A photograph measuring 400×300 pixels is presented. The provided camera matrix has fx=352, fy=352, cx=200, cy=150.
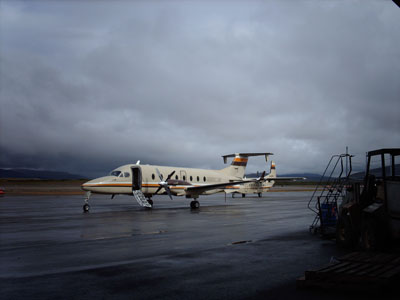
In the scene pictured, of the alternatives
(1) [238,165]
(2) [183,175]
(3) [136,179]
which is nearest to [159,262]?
(3) [136,179]

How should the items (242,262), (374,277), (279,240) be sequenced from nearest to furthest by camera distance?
1. (374,277)
2. (242,262)
3. (279,240)

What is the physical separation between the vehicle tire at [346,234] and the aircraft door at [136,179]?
19149mm

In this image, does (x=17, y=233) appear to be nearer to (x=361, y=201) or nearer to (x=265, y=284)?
(x=265, y=284)

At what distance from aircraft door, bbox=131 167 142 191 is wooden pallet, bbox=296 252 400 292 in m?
22.0

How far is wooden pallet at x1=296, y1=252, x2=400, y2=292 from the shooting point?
18.5 ft

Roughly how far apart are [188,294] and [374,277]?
3043mm

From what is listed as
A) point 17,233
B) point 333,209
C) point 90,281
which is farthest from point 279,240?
point 17,233

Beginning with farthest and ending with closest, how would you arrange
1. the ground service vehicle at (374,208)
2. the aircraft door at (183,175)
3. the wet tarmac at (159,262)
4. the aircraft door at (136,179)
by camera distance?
the aircraft door at (183,175) → the aircraft door at (136,179) → the ground service vehicle at (374,208) → the wet tarmac at (159,262)

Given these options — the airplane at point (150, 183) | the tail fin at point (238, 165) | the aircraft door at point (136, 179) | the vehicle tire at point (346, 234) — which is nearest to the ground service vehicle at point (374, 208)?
the vehicle tire at point (346, 234)

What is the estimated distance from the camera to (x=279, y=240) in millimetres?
11469

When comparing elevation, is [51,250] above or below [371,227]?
below

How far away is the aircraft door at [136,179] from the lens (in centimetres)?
2748

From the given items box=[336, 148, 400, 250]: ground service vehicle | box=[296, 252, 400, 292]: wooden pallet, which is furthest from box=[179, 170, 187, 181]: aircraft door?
box=[296, 252, 400, 292]: wooden pallet

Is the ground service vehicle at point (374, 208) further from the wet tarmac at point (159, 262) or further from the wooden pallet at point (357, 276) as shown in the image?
the wooden pallet at point (357, 276)
